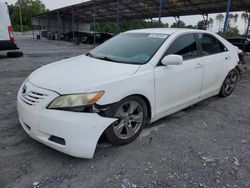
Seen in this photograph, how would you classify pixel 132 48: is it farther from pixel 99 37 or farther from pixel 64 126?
pixel 99 37

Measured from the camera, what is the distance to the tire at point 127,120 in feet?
8.55

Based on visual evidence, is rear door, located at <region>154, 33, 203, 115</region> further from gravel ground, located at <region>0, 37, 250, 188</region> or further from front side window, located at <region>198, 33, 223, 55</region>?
gravel ground, located at <region>0, 37, 250, 188</region>

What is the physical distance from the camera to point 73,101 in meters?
2.31

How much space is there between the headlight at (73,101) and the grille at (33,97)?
17 centimetres

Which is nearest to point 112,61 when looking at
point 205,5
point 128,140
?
point 128,140

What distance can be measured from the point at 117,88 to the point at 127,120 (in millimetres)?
519

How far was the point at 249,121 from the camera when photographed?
373 cm

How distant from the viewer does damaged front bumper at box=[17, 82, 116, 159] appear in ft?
7.41

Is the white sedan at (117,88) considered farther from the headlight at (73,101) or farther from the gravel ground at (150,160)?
the gravel ground at (150,160)

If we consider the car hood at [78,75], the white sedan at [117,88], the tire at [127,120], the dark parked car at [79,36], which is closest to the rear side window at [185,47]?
the white sedan at [117,88]

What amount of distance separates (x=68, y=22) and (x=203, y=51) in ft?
126

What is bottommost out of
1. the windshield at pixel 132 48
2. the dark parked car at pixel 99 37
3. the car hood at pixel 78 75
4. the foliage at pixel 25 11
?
the car hood at pixel 78 75

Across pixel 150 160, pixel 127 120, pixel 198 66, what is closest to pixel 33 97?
pixel 127 120

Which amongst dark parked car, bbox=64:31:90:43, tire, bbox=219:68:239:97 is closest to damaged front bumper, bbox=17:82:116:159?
tire, bbox=219:68:239:97
